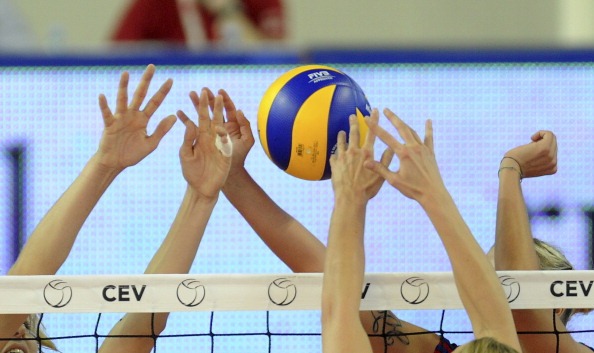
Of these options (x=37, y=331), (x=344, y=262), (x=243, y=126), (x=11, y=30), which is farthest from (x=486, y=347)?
(x=11, y=30)

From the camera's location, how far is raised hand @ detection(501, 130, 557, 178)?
259 centimetres

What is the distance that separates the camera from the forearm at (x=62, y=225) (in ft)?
7.62

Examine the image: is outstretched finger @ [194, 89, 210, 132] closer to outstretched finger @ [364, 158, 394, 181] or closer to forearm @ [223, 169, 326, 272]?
forearm @ [223, 169, 326, 272]

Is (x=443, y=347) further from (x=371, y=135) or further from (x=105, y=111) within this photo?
(x=105, y=111)

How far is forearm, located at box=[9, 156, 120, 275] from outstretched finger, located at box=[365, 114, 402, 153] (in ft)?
2.15

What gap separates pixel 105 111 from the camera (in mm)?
2389

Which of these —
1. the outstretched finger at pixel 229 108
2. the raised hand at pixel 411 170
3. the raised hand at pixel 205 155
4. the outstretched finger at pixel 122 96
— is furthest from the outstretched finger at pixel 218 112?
the raised hand at pixel 411 170

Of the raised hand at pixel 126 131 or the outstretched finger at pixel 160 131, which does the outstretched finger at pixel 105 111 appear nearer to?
the raised hand at pixel 126 131

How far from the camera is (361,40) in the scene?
22.9ft

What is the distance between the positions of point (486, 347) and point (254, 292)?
0.69 m

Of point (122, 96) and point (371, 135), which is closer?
point (371, 135)

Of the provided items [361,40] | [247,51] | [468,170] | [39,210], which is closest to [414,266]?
[468,170]

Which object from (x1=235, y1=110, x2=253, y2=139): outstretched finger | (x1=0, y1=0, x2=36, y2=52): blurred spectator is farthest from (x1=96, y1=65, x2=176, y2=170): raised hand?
(x1=0, y1=0, x2=36, y2=52): blurred spectator

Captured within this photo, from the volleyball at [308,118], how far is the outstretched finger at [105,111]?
0.43 meters
